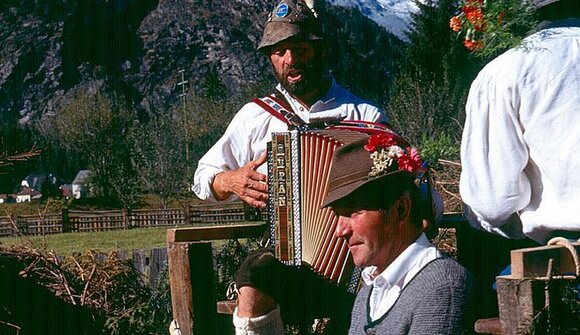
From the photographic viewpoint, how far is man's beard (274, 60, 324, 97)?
4.08 m

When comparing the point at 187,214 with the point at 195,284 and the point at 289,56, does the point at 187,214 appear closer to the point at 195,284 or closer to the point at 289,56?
the point at 289,56

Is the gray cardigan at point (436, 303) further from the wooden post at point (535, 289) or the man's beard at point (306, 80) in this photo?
the man's beard at point (306, 80)

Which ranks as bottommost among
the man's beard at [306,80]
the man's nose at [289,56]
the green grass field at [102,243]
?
the green grass field at [102,243]

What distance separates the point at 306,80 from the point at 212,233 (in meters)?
0.80

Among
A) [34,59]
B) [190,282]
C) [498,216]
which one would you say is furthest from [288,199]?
[34,59]

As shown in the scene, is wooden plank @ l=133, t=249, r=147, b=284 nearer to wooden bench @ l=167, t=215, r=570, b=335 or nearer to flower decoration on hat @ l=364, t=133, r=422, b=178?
wooden bench @ l=167, t=215, r=570, b=335

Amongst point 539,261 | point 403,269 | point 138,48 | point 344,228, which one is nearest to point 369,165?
point 344,228

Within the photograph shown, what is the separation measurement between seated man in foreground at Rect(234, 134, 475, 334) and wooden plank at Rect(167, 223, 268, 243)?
143 cm

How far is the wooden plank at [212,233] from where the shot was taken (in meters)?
3.89

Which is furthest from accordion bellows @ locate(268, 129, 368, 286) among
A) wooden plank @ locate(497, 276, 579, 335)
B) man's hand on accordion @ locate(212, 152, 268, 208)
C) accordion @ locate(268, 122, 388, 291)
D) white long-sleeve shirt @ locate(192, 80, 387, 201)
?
wooden plank @ locate(497, 276, 579, 335)

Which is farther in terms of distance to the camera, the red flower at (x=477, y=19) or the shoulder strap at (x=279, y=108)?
the shoulder strap at (x=279, y=108)

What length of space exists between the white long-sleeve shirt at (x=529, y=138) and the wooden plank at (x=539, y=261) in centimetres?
52

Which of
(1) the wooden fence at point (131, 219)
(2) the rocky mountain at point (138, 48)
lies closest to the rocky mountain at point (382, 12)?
(2) the rocky mountain at point (138, 48)

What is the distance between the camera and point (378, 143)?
2543 millimetres
